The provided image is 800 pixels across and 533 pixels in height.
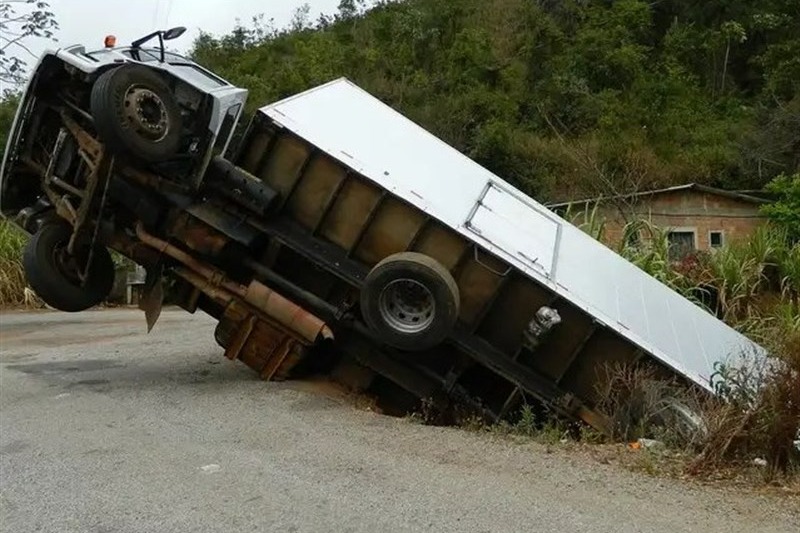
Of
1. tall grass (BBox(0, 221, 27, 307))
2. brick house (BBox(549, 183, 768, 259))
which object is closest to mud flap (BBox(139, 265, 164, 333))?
tall grass (BBox(0, 221, 27, 307))

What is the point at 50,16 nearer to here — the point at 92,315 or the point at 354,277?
the point at 92,315

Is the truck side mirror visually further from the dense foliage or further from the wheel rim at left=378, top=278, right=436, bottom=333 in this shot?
the dense foliage

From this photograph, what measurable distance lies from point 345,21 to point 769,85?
987 inches

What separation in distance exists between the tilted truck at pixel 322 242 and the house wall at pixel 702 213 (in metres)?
13.7

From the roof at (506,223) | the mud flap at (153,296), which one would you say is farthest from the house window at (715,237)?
the mud flap at (153,296)

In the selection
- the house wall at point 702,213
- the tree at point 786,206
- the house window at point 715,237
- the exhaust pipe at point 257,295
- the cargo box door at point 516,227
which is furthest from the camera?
the house window at point 715,237

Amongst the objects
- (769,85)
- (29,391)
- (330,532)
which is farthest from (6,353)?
(769,85)

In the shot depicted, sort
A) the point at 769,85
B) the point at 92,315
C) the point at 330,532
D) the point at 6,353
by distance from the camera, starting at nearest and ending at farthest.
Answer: the point at 330,532, the point at 6,353, the point at 92,315, the point at 769,85

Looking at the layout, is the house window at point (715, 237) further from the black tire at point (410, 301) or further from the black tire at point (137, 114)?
the black tire at point (137, 114)

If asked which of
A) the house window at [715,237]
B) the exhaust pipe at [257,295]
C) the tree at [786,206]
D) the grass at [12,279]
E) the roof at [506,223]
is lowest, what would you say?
the grass at [12,279]

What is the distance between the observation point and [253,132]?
25.6 ft

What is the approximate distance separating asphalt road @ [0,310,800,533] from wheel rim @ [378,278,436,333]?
2.49ft

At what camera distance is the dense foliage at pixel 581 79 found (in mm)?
30000

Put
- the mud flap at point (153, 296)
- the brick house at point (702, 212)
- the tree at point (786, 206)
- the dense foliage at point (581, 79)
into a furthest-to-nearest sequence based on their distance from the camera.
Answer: the dense foliage at point (581, 79) → the brick house at point (702, 212) → the tree at point (786, 206) → the mud flap at point (153, 296)
